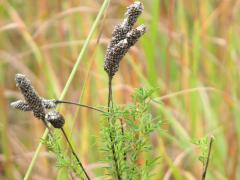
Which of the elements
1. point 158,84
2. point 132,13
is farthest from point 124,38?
point 158,84

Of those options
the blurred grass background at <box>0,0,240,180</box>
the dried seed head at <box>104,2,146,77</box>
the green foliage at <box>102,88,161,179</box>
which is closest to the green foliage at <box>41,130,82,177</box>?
the green foliage at <box>102,88,161,179</box>

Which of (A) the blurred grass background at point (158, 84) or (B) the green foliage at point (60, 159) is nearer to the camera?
(B) the green foliage at point (60, 159)

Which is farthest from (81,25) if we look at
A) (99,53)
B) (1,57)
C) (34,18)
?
(34,18)

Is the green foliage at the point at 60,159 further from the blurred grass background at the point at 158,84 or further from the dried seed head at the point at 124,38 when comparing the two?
the blurred grass background at the point at 158,84

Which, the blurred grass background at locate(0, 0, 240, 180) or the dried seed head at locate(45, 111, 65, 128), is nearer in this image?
the dried seed head at locate(45, 111, 65, 128)

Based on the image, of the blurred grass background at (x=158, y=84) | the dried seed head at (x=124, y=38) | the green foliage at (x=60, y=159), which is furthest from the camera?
the blurred grass background at (x=158, y=84)

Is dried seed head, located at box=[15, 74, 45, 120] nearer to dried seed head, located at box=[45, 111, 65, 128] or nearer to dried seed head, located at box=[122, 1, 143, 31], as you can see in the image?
dried seed head, located at box=[45, 111, 65, 128]

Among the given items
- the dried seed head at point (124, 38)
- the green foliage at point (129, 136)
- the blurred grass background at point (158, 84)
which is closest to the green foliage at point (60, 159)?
the green foliage at point (129, 136)
